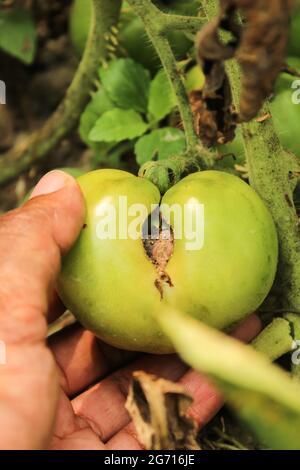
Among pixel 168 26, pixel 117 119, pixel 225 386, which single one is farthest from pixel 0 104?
pixel 225 386

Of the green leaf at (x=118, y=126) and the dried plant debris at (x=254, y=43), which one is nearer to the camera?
the dried plant debris at (x=254, y=43)

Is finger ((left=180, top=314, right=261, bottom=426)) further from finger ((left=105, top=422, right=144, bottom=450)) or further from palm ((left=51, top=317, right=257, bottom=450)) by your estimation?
finger ((left=105, top=422, right=144, bottom=450))

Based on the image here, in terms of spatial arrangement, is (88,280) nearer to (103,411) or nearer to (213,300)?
(213,300)

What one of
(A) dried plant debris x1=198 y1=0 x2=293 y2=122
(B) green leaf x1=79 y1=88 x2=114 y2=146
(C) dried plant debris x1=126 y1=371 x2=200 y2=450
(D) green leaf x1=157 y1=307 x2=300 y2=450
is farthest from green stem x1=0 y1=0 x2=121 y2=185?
(D) green leaf x1=157 y1=307 x2=300 y2=450

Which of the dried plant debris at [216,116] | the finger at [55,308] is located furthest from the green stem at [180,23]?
the finger at [55,308]

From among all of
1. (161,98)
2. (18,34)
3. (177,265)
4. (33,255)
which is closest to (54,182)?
(33,255)

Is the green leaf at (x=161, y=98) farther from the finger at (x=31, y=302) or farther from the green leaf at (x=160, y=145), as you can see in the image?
the finger at (x=31, y=302)
